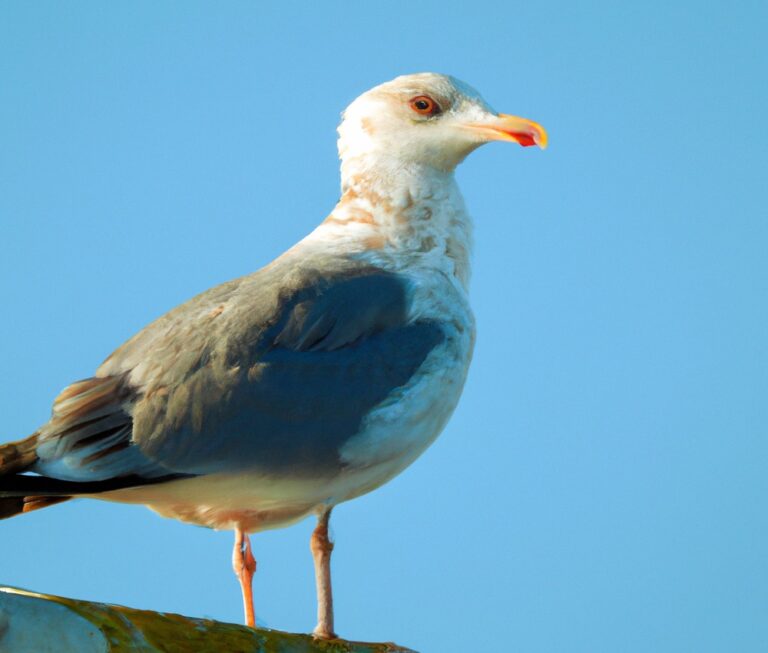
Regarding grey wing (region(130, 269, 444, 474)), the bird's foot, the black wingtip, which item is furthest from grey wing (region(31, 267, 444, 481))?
the bird's foot

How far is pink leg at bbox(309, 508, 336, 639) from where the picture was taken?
5.75m

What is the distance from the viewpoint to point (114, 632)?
4.83 meters

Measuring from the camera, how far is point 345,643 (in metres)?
5.62

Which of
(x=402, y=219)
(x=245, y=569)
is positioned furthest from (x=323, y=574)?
(x=402, y=219)

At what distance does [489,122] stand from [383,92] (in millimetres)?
602

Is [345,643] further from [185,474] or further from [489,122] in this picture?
[489,122]

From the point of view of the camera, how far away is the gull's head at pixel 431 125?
22.0ft

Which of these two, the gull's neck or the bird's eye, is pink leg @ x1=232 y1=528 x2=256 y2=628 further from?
the bird's eye

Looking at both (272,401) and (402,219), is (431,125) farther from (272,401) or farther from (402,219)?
(272,401)

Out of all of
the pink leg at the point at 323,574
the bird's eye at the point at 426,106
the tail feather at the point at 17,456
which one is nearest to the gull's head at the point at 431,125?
the bird's eye at the point at 426,106

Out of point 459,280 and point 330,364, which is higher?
point 459,280

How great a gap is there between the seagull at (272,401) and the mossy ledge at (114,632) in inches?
17.2

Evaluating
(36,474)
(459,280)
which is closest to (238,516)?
(36,474)

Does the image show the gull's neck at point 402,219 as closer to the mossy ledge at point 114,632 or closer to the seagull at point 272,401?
the seagull at point 272,401
